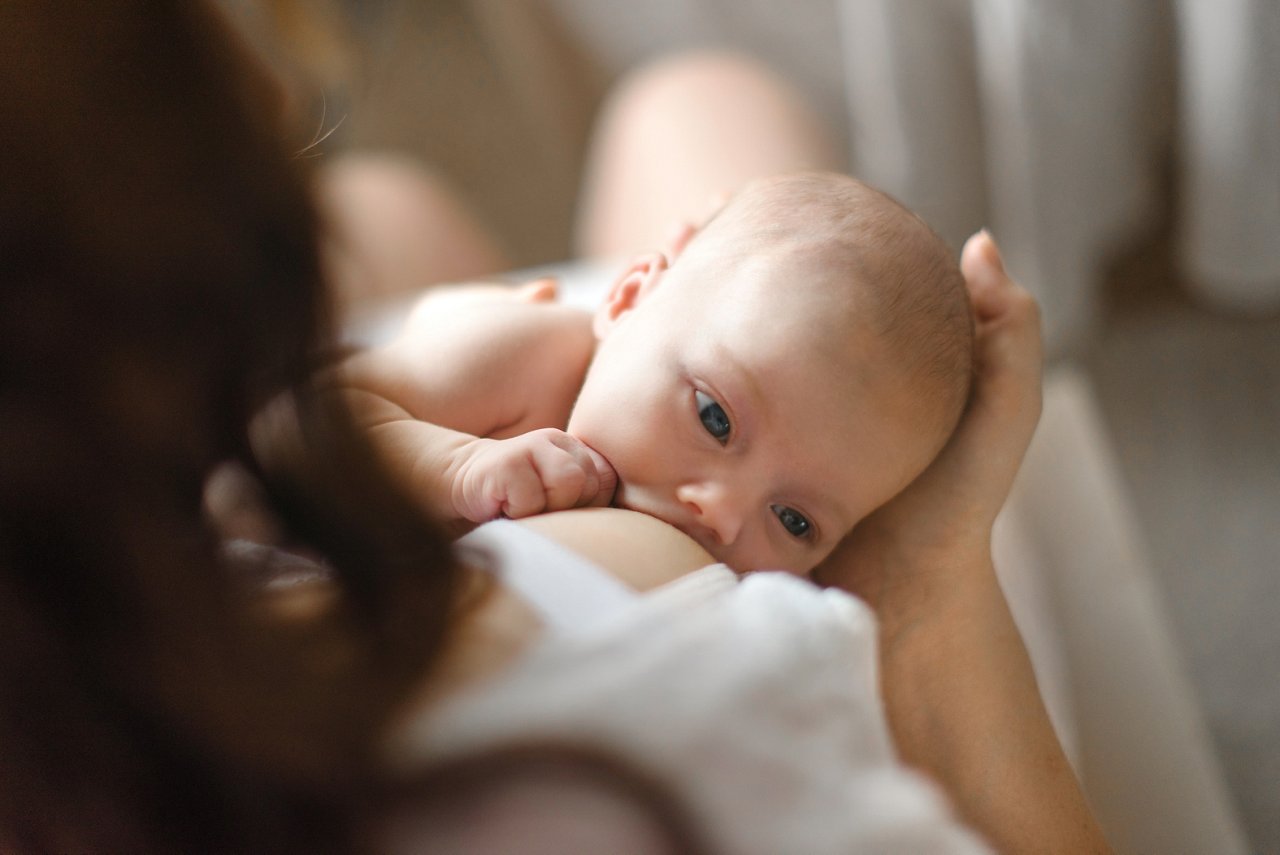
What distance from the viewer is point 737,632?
1.49ft

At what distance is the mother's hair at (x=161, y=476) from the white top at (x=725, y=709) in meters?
0.05

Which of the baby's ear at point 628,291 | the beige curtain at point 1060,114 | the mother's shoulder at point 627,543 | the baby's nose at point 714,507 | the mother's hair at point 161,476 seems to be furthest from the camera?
the beige curtain at point 1060,114

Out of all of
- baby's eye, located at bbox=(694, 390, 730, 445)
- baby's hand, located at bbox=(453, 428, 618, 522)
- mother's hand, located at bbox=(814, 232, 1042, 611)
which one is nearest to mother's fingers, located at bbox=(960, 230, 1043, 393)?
mother's hand, located at bbox=(814, 232, 1042, 611)

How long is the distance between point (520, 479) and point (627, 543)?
76mm

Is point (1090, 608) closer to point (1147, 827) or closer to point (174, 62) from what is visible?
point (1147, 827)

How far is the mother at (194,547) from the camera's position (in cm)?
38

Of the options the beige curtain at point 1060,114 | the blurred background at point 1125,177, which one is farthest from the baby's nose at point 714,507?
the beige curtain at point 1060,114

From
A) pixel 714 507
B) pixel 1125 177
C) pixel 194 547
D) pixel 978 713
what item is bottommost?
pixel 978 713

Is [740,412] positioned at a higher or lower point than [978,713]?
higher

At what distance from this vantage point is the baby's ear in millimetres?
742

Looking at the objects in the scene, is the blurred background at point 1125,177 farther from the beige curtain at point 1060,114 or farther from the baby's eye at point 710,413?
the baby's eye at point 710,413

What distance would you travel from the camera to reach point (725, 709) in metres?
0.43

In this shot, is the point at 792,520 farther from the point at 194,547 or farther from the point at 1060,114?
the point at 1060,114

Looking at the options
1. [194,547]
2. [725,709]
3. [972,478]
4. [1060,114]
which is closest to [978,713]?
[972,478]
